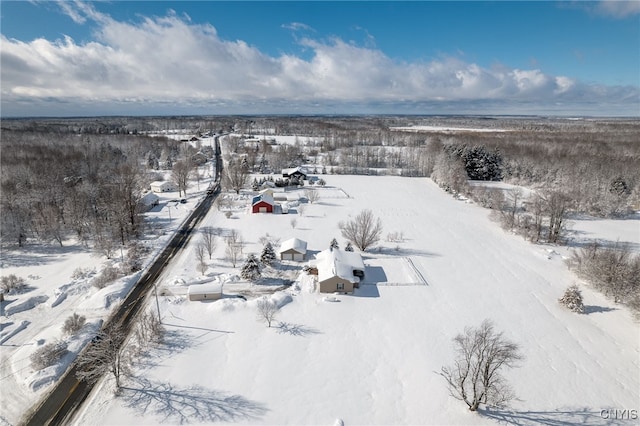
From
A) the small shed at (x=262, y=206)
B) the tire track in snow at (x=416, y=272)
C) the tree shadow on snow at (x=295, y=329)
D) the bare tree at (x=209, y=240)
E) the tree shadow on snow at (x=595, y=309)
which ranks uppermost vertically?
the small shed at (x=262, y=206)

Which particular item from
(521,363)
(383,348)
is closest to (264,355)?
(383,348)

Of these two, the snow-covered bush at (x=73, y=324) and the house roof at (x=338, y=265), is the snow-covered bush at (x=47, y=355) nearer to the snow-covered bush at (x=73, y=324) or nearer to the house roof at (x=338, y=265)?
the snow-covered bush at (x=73, y=324)

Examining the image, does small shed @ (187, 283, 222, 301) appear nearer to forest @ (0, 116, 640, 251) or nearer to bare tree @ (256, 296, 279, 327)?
bare tree @ (256, 296, 279, 327)

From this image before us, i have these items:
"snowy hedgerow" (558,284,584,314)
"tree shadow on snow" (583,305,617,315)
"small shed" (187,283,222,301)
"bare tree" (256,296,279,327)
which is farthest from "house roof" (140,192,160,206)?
"tree shadow on snow" (583,305,617,315)

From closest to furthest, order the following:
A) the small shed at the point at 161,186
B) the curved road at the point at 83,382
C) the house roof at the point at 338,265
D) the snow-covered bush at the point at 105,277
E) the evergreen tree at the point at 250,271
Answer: the curved road at the point at 83,382 < the house roof at the point at 338,265 < the snow-covered bush at the point at 105,277 < the evergreen tree at the point at 250,271 < the small shed at the point at 161,186

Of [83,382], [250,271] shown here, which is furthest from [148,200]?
[83,382]

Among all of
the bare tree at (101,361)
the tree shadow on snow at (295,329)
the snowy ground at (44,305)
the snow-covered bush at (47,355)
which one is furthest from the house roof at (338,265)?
the snow-covered bush at (47,355)
